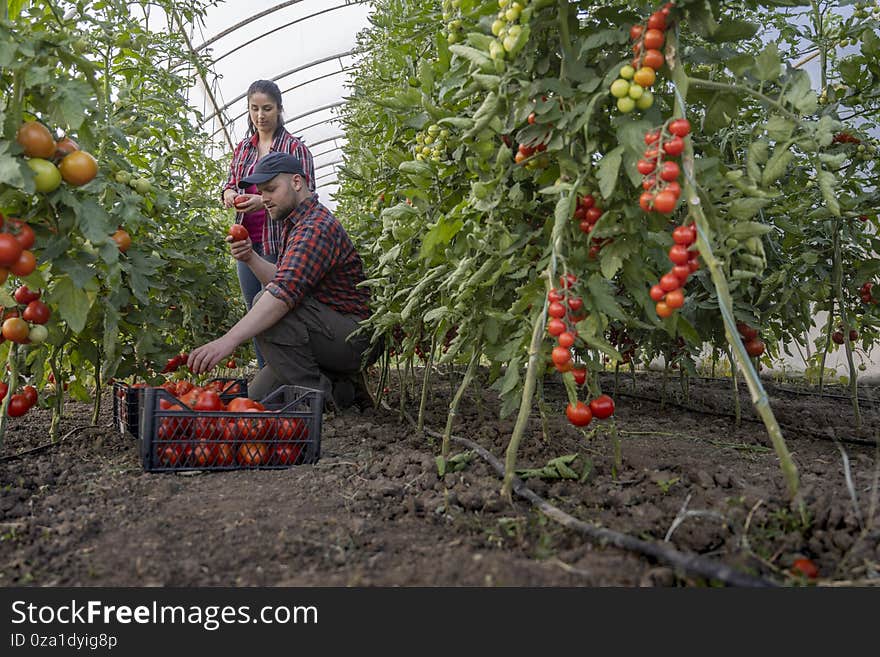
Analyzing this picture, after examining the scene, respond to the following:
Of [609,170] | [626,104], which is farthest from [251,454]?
[626,104]

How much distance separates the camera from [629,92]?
4.03ft

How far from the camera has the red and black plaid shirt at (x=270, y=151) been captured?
3.36 m

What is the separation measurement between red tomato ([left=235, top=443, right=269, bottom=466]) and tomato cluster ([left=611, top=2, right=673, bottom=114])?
4.74ft

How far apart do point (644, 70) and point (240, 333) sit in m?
1.81

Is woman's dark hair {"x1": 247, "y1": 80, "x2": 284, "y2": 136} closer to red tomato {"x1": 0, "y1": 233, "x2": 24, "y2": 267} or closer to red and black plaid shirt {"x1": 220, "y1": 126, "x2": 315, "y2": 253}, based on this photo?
red and black plaid shirt {"x1": 220, "y1": 126, "x2": 315, "y2": 253}

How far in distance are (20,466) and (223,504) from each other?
31.9 inches

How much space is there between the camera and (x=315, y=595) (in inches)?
39.0

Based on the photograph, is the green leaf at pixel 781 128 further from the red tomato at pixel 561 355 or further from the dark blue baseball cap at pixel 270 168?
the dark blue baseball cap at pixel 270 168

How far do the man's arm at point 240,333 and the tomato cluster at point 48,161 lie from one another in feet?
3.23

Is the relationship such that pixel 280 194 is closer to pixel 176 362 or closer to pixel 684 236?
pixel 176 362

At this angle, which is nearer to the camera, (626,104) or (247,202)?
(626,104)

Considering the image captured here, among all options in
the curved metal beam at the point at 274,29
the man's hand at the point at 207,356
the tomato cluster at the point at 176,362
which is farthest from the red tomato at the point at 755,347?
the curved metal beam at the point at 274,29

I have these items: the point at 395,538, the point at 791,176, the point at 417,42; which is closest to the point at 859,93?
the point at 791,176

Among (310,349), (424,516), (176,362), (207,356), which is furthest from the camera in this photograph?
(310,349)
